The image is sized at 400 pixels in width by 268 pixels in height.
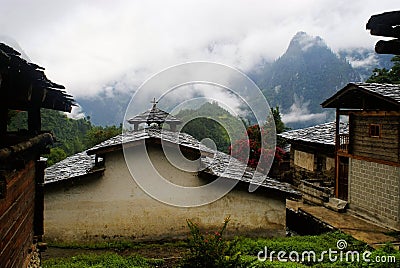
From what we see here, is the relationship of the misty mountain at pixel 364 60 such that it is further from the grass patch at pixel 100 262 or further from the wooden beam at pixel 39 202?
the wooden beam at pixel 39 202

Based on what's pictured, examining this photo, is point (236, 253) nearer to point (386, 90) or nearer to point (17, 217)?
point (17, 217)

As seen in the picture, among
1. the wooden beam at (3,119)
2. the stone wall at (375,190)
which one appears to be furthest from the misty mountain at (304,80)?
the wooden beam at (3,119)

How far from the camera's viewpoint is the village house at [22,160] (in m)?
3.62

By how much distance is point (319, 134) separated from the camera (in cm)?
2123

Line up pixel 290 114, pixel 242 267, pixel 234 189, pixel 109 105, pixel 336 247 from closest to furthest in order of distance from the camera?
1. pixel 242 267
2. pixel 336 247
3. pixel 234 189
4. pixel 290 114
5. pixel 109 105

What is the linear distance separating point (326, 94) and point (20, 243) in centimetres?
7998

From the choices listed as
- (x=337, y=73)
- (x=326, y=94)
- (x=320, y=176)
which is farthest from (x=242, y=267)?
(x=337, y=73)

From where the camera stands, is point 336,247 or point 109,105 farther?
point 109,105

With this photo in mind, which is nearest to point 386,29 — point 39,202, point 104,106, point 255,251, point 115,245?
point 39,202

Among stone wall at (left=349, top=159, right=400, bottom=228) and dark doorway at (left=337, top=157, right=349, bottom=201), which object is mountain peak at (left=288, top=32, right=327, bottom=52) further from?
stone wall at (left=349, top=159, right=400, bottom=228)

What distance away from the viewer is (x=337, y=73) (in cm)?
8381

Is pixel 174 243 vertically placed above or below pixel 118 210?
below

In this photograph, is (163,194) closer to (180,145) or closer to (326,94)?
(180,145)

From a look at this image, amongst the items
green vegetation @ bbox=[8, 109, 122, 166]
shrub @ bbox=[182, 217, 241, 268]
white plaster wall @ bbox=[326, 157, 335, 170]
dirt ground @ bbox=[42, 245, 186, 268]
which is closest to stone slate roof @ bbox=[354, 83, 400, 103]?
white plaster wall @ bbox=[326, 157, 335, 170]
